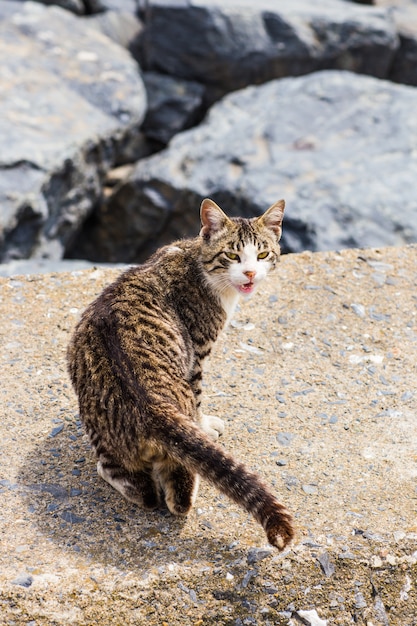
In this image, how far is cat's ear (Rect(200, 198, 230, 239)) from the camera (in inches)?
161

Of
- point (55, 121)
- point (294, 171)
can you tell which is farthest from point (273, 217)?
point (55, 121)

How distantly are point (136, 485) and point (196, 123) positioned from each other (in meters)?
8.57

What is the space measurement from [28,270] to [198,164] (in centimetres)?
282

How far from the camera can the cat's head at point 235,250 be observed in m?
4.01

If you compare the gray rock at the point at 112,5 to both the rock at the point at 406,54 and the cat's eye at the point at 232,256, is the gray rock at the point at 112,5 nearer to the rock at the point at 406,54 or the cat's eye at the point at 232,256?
the rock at the point at 406,54

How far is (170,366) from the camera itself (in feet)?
12.1

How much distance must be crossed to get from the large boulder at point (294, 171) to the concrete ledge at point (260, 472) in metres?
2.17

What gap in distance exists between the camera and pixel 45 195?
8227mm

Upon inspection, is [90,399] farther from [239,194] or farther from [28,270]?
[239,194]

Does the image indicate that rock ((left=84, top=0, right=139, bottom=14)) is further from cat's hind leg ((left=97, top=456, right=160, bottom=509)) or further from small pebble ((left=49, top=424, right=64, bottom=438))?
cat's hind leg ((left=97, top=456, right=160, bottom=509))

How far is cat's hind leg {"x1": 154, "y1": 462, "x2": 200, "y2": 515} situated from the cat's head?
0.99 m

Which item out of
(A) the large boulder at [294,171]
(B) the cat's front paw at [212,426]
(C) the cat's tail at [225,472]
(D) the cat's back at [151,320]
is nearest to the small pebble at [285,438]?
(B) the cat's front paw at [212,426]

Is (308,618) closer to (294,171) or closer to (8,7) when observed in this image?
(294,171)

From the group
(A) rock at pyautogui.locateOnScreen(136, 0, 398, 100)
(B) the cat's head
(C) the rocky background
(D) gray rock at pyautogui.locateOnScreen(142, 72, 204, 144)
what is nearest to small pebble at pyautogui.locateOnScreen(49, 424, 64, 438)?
(B) the cat's head
